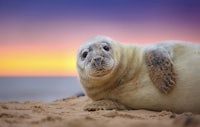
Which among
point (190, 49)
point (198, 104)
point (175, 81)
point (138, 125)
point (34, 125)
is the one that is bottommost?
point (138, 125)

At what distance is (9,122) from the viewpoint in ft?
10.4

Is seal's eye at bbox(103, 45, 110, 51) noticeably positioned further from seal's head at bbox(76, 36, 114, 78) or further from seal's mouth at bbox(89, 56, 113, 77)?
seal's mouth at bbox(89, 56, 113, 77)

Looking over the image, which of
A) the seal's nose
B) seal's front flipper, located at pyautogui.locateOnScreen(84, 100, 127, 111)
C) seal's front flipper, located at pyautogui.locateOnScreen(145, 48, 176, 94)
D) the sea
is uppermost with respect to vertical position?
the sea

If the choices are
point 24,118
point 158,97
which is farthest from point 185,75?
point 24,118

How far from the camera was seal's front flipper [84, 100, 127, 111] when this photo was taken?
4457 millimetres

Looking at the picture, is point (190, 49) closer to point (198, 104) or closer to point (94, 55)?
point (198, 104)

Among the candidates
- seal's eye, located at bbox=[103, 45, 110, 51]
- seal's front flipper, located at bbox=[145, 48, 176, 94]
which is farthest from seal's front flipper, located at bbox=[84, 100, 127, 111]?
seal's eye, located at bbox=[103, 45, 110, 51]

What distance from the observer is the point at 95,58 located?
4324 mm

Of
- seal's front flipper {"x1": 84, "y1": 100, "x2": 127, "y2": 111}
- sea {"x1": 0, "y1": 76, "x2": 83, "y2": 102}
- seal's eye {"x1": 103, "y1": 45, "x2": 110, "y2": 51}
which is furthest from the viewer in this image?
sea {"x1": 0, "y1": 76, "x2": 83, "y2": 102}

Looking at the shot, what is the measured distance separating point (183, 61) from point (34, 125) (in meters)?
2.17

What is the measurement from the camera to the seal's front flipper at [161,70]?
425 centimetres

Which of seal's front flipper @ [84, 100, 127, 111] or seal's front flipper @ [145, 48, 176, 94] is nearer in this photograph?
seal's front flipper @ [145, 48, 176, 94]

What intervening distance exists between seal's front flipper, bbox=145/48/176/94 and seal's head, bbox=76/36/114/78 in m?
0.50

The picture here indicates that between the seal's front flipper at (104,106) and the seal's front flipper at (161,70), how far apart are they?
553 mm
